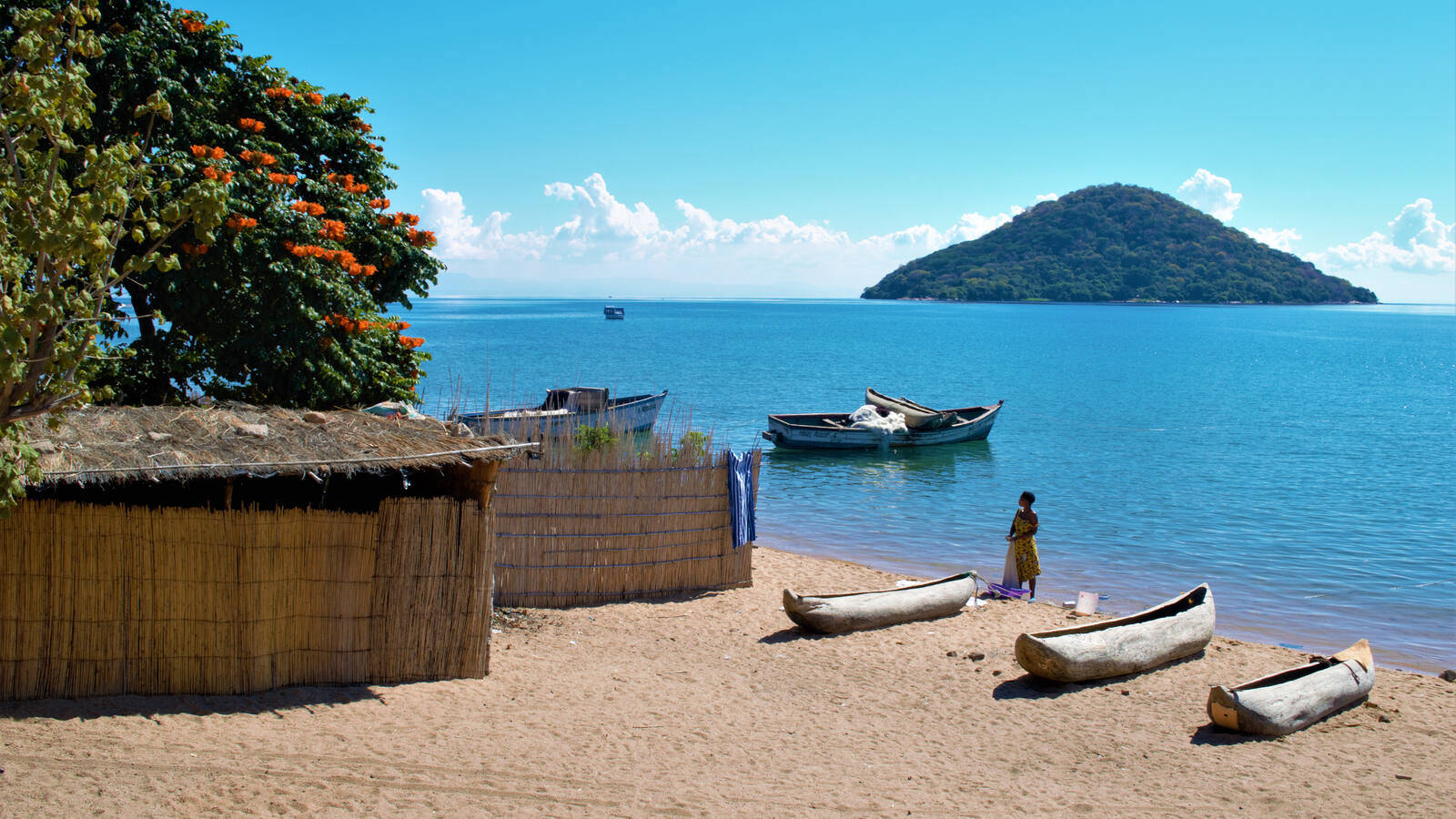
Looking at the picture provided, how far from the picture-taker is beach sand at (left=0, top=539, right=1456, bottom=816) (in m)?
6.26

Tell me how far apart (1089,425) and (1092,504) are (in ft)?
55.4

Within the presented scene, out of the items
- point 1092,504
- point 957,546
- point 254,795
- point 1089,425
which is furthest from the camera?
point 1089,425

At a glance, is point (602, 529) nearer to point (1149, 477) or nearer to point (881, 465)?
point (881, 465)

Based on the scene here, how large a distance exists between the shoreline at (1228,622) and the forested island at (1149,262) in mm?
178616

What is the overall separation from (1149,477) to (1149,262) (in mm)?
170282

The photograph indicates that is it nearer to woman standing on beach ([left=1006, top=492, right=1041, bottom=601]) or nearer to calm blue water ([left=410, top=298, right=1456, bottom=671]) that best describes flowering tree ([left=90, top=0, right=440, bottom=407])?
calm blue water ([left=410, top=298, right=1456, bottom=671])

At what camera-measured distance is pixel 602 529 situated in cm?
1112

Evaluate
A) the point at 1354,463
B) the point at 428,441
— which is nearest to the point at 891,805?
the point at 428,441

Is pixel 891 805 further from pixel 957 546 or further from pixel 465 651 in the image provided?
pixel 957 546

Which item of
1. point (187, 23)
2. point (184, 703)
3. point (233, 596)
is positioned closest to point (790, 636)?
point (233, 596)

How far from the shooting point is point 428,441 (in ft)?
27.0

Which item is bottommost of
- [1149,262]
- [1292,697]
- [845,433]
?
[1292,697]

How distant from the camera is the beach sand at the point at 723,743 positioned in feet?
20.5

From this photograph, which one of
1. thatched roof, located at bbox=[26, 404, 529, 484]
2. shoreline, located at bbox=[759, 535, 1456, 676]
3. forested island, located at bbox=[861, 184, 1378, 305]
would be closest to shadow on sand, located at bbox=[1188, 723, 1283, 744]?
shoreline, located at bbox=[759, 535, 1456, 676]
